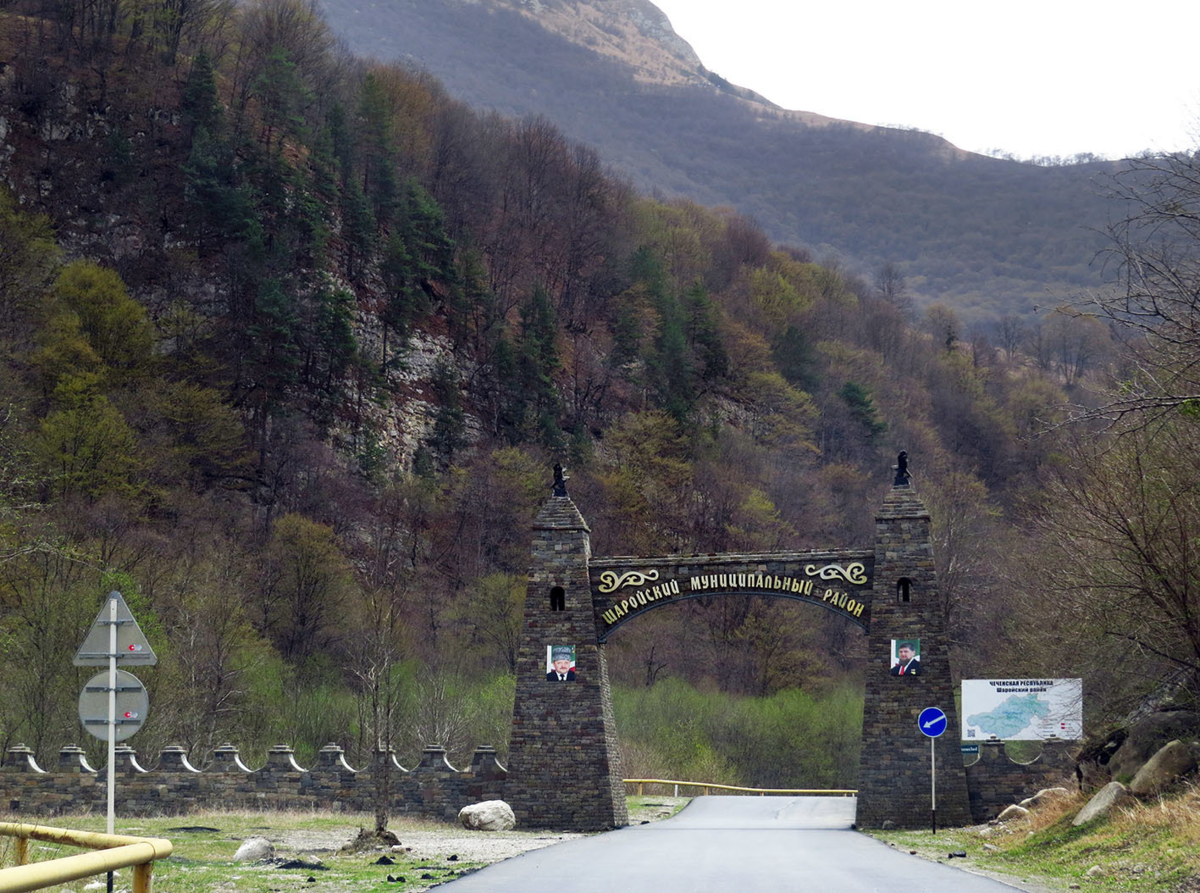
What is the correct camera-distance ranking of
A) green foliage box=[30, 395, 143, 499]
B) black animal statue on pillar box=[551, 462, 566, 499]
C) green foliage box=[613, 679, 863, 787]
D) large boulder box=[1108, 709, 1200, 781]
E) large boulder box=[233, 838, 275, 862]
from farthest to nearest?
green foliage box=[613, 679, 863, 787], green foliage box=[30, 395, 143, 499], black animal statue on pillar box=[551, 462, 566, 499], large boulder box=[1108, 709, 1200, 781], large boulder box=[233, 838, 275, 862]

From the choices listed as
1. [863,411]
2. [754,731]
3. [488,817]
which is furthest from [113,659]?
[863,411]

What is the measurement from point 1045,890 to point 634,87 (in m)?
179

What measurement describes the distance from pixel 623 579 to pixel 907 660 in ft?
21.6

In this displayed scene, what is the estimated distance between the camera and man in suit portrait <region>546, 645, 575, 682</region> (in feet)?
104

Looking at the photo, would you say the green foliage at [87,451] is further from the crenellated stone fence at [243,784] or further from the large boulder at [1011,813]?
the large boulder at [1011,813]

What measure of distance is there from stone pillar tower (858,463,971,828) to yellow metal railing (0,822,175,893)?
24.5m

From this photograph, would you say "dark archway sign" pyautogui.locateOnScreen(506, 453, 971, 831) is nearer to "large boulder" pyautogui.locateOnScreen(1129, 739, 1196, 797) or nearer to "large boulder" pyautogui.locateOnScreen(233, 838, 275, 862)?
"large boulder" pyautogui.locateOnScreen(1129, 739, 1196, 797)

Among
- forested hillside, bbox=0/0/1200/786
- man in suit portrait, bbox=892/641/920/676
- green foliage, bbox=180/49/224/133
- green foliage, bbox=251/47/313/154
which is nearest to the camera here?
man in suit portrait, bbox=892/641/920/676

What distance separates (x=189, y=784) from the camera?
34938 millimetres

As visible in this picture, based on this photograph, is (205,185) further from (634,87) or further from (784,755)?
(634,87)

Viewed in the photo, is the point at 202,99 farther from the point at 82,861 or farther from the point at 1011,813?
the point at 82,861

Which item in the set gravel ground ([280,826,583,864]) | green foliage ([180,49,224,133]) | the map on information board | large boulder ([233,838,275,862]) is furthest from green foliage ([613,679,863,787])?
large boulder ([233,838,275,862])

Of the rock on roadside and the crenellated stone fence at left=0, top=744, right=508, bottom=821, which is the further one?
the crenellated stone fence at left=0, top=744, right=508, bottom=821

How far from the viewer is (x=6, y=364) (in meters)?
51.5
